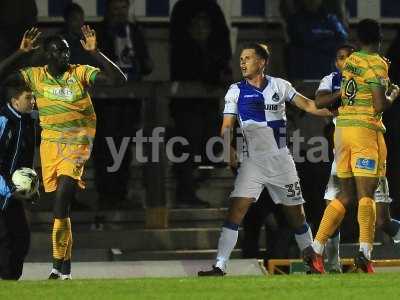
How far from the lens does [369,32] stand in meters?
14.7

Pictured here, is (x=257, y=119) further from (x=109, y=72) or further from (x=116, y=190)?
(x=116, y=190)

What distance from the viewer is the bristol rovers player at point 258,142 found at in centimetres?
1503

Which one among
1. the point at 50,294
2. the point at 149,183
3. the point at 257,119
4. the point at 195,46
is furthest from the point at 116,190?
the point at 50,294

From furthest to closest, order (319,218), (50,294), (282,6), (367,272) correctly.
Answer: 1. (282,6)
2. (319,218)
3. (367,272)
4. (50,294)

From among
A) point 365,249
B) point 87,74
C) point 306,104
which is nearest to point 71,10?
point 87,74

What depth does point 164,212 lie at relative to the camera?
59.5 ft

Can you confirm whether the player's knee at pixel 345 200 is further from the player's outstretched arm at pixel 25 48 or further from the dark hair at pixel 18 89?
the player's outstretched arm at pixel 25 48

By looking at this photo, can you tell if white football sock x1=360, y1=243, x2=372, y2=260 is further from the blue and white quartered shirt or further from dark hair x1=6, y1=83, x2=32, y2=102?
dark hair x1=6, y1=83, x2=32, y2=102

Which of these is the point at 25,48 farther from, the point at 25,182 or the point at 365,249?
the point at 365,249

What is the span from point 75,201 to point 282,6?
3108mm

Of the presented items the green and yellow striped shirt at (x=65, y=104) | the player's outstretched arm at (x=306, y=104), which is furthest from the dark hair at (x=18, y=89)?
the player's outstretched arm at (x=306, y=104)

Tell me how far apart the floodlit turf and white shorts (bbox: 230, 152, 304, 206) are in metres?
1.05

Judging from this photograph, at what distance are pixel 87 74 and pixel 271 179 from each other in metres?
1.72

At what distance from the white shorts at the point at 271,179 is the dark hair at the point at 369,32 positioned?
3.90 feet
